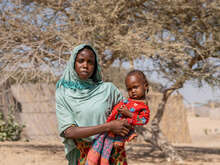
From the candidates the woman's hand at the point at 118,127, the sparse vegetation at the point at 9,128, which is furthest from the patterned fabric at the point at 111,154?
the sparse vegetation at the point at 9,128

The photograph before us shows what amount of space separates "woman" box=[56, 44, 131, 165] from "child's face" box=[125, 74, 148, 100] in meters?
0.13

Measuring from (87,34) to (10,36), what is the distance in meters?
1.65

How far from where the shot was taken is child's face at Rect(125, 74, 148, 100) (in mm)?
2291

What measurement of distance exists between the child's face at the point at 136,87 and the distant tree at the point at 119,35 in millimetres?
4069

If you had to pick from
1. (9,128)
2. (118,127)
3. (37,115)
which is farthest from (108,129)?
(37,115)

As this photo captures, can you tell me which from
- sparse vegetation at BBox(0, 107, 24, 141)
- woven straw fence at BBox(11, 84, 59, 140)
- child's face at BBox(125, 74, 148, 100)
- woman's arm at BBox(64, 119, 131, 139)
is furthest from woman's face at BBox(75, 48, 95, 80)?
woven straw fence at BBox(11, 84, 59, 140)

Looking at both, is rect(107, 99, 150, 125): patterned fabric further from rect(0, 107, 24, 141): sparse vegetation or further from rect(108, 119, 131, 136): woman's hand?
rect(0, 107, 24, 141): sparse vegetation

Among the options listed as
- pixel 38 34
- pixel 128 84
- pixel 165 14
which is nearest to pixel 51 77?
pixel 38 34

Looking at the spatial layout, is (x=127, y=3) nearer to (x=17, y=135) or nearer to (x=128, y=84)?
(x=128, y=84)

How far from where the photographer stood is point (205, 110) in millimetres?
29797

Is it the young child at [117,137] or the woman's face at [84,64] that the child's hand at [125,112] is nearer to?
the young child at [117,137]

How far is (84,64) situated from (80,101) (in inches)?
9.9

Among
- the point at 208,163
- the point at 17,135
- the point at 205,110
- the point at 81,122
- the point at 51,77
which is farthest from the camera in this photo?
the point at 205,110

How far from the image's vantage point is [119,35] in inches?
263
